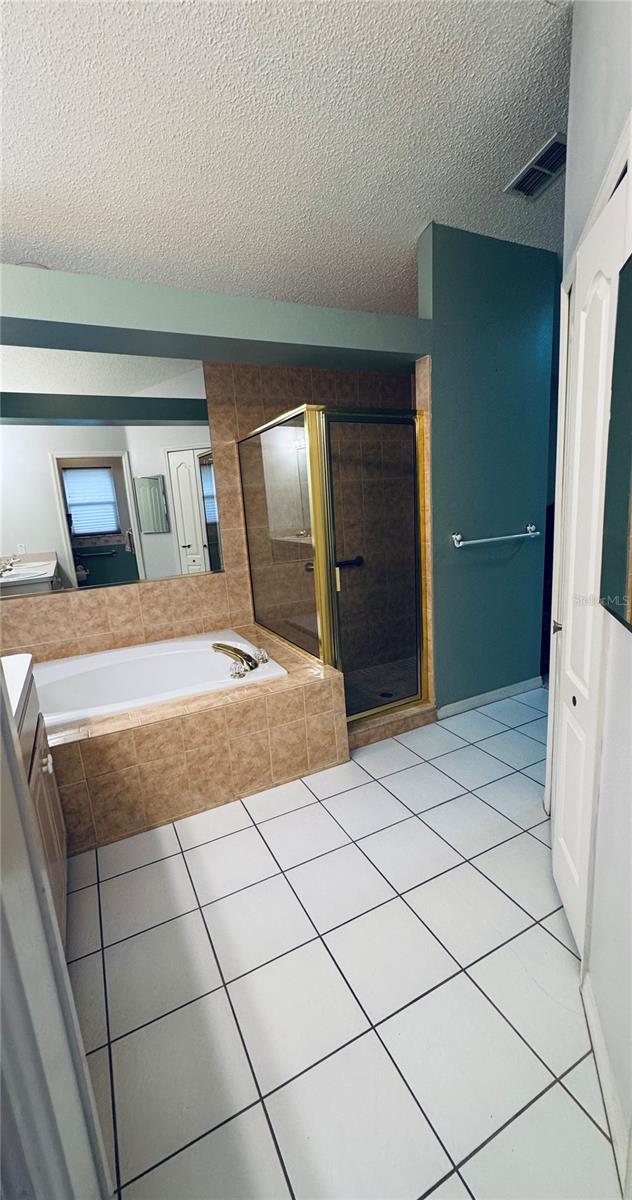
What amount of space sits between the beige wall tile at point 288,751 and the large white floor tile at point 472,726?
0.89 metres

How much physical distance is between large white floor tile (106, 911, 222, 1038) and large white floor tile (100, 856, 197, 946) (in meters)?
0.04

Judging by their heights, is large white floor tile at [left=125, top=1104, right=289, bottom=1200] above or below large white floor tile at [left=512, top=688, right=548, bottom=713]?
below

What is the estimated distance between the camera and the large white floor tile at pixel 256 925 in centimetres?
134

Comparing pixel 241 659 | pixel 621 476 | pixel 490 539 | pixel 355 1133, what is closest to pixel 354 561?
pixel 490 539

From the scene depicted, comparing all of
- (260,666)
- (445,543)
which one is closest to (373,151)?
(445,543)

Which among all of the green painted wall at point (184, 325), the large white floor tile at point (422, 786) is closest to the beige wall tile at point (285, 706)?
the large white floor tile at point (422, 786)

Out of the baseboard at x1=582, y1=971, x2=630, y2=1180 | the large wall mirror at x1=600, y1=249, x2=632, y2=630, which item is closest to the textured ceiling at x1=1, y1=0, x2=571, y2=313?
the large wall mirror at x1=600, y1=249, x2=632, y2=630

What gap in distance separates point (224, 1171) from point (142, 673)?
208 centimetres

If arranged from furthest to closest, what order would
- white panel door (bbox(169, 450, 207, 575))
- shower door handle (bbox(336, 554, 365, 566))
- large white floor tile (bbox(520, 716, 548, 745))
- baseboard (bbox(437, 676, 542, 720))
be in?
shower door handle (bbox(336, 554, 365, 566)), white panel door (bbox(169, 450, 207, 575)), baseboard (bbox(437, 676, 542, 720)), large white floor tile (bbox(520, 716, 548, 745))

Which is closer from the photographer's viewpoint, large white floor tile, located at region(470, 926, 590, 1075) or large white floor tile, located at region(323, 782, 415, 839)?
large white floor tile, located at region(470, 926, 590, 1075)

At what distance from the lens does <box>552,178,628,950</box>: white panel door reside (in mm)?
1006

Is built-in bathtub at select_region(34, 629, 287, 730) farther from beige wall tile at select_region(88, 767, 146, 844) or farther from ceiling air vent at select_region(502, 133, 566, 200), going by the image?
ceiling air vent at select_region(502, 133, 566, 200)

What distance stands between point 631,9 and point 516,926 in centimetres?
222

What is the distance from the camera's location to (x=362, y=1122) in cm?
96
